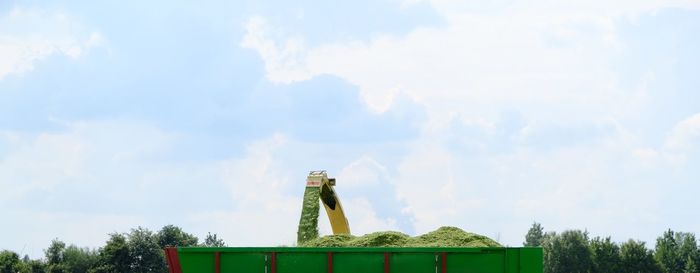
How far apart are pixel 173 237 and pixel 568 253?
2895 cm

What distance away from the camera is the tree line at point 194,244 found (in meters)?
66.0

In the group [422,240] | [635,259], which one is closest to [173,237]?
[635,259]

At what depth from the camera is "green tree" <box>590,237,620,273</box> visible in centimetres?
7231

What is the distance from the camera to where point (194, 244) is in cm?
7081

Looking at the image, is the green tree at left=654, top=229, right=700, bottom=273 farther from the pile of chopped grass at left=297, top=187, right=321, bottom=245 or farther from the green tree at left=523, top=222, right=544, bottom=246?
the pile of chopped grass at left=297, top=187, right=321, bottom=245

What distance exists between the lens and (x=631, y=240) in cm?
7319

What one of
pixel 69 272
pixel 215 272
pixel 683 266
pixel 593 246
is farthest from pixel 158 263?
pixel 215 272

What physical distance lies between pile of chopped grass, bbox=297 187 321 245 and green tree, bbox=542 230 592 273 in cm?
4920

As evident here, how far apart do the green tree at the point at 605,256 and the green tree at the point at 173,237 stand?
29.2 meters

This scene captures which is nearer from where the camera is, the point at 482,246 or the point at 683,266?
the point at 482,246

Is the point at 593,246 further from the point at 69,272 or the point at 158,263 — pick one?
the point at 69,272

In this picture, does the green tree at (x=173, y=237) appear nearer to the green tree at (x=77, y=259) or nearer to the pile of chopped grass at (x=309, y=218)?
the green tree at (x=77, y=259)

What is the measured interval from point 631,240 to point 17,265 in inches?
1745

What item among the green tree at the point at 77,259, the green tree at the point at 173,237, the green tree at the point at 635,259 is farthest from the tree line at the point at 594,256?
the green tree at the point at 77,259
